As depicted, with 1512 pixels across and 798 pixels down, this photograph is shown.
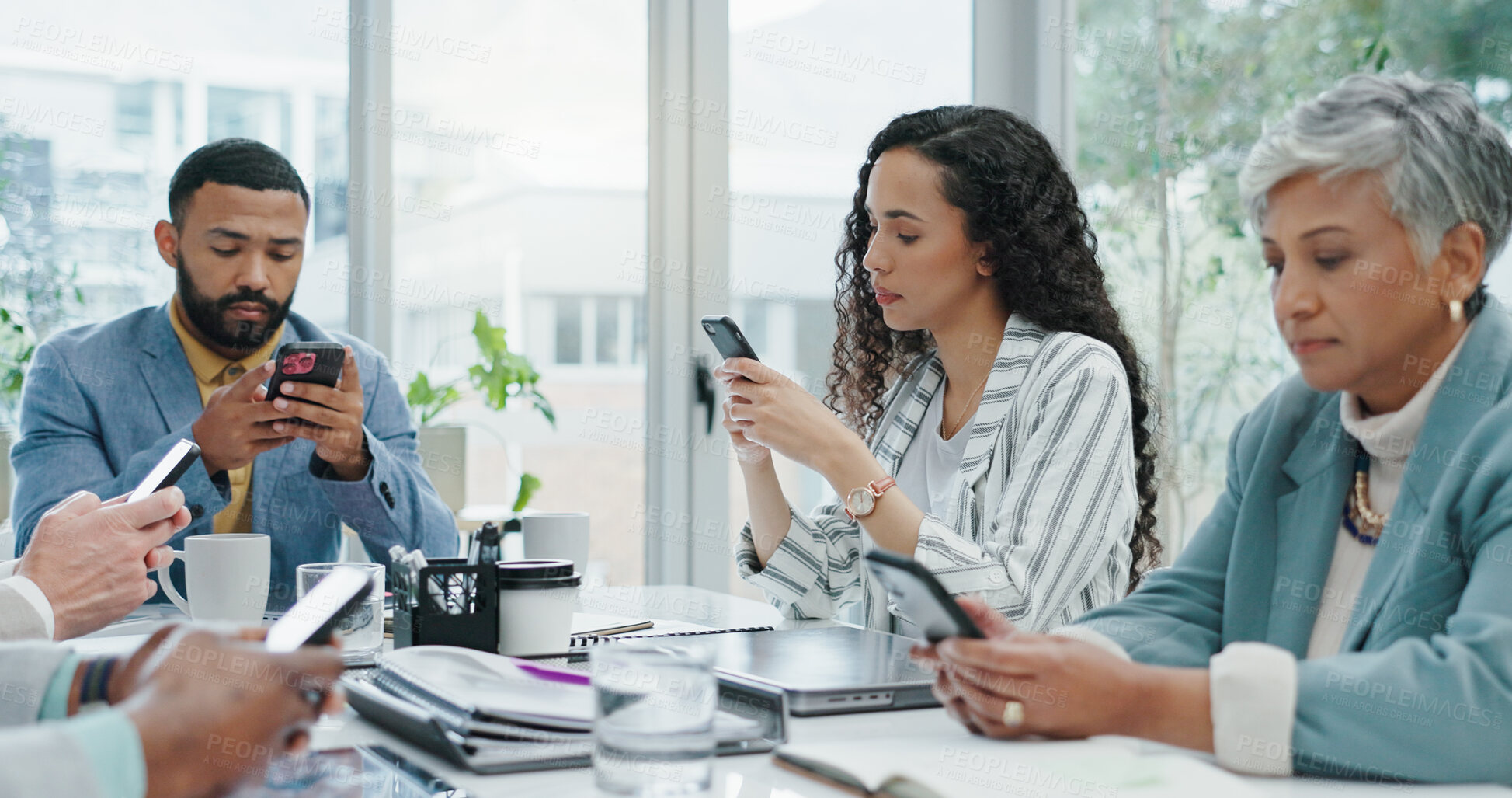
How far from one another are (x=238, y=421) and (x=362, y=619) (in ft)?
2.47

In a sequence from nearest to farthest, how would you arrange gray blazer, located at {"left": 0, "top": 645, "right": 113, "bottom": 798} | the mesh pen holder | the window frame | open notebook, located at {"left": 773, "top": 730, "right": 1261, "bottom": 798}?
gray blazer, located at {"left": 0, "top": 645, "right": 113, "bottom": 798}
open notebook, located at {"left": 773, "top": 730, "right": 1261, "bottom": 798}
the mesh pen holder
the window frame

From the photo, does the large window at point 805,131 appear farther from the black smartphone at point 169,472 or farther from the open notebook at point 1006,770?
the open notebook at point 1006,770

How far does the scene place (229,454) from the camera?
1.97 metres

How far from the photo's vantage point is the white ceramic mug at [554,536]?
66.8 inches

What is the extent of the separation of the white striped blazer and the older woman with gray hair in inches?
11.4

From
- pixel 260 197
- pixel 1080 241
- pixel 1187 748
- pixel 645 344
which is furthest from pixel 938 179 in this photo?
pixel 645 344

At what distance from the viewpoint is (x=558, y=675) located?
108cm

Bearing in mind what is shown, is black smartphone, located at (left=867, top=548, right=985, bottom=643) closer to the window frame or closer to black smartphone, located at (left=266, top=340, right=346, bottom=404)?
black smartphone, located at (left=266, top=340, right=346, bottom=404)

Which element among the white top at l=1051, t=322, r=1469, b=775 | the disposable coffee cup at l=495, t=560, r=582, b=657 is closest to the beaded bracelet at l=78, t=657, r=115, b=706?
the disposable coffee cup at l=495, t=560, r=582, b=657

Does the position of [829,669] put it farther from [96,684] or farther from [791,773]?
[96,684]

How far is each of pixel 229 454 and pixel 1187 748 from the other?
5.29 feet

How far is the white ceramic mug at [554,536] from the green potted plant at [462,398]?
123 centimetres

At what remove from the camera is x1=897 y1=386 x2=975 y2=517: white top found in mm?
1924

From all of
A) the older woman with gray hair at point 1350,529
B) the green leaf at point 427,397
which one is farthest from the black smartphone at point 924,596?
the green leaf at point 427,397
